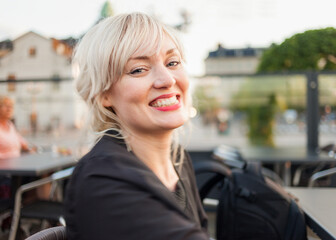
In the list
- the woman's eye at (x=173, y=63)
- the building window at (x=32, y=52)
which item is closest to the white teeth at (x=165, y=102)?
the woman's eye at (x=173, y=63)

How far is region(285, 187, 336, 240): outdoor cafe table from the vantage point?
42.8 inches

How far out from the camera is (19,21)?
3.66 meters

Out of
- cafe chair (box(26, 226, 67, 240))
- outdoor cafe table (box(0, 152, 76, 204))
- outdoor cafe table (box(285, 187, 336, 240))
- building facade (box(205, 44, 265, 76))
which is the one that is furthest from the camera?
building facade (box(205, 44, 265, 76))

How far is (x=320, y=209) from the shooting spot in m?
1.29

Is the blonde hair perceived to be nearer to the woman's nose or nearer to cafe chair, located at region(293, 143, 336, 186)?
the woman's nose

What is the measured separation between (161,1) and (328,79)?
102 inches

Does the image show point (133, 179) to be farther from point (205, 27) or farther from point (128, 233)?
point (205, 27)

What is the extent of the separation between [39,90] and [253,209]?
172 inches

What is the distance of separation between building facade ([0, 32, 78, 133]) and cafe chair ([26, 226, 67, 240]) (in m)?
3.73

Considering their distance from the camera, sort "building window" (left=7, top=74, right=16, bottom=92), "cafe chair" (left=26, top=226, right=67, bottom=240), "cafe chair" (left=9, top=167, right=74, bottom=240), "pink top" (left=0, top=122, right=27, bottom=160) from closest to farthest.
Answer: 1. "cafe chair" (left=26, top=226, right=67, bottom=240)
2. "cafe chair" (left=9, top=167, right=74, bottom=240)
3. "pink top" (left=0, top=122, right=27, bottom=160)
4. "building window" (left=7, top=74, right=16, bottom=92)

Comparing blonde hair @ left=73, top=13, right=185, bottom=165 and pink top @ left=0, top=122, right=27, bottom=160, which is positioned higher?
blonde hair @ left=73, top=13, right=185, bottom=165

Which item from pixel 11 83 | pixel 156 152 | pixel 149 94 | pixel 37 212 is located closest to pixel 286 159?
pixel 37 212

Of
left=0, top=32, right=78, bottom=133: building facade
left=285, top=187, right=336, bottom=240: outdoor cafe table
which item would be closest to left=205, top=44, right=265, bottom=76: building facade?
left=0, top=32, right=78, bottom=133: building facade

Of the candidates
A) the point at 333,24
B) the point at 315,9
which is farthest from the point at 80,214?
the point at 315,9
